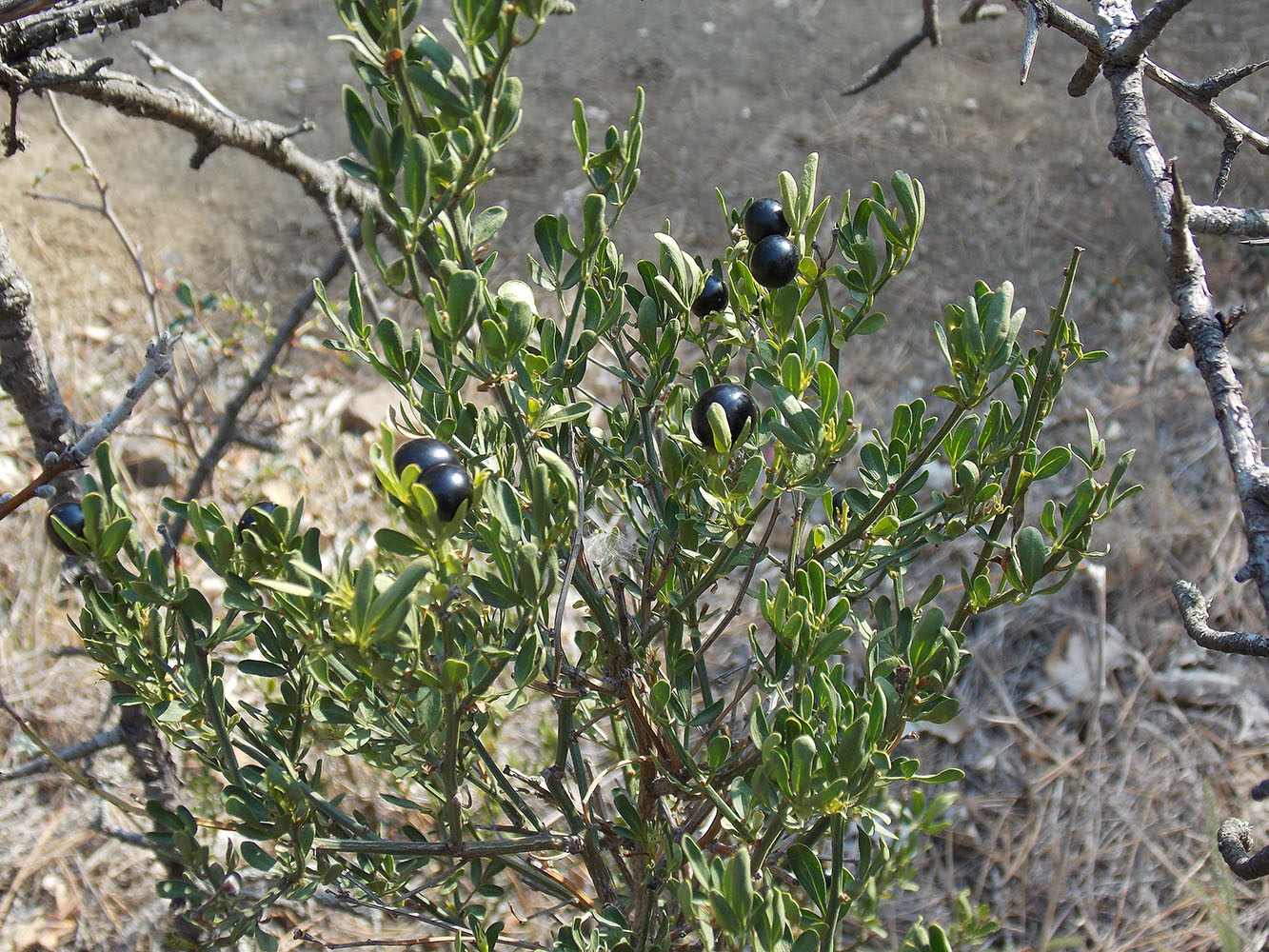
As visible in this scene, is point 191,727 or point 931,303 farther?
point 931,303

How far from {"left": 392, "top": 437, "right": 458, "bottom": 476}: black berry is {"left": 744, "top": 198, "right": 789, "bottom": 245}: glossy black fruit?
18.3 inches

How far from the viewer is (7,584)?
2520 millimetres

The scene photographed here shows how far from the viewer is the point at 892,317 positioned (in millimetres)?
3576

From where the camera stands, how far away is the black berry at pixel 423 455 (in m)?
0.83

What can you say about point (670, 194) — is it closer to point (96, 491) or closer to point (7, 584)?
point (7, 584)

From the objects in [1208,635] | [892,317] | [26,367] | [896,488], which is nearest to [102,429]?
[26,367]

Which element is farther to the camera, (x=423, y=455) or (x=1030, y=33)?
(x=1030, y=33)

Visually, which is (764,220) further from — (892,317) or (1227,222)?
(892,317)

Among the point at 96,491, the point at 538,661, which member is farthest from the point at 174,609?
the point at 538,661

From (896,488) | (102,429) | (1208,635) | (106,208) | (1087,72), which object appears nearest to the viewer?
(1208,635)

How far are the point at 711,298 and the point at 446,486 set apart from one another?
1.49 feet

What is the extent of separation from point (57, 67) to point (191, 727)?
3.03 feet

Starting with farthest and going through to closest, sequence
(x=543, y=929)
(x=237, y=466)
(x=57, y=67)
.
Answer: (x=237, y=466) < (x=543, y=929) < (x=57, y=67)

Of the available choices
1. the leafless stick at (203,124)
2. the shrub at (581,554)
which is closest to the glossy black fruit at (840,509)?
the shrub at (581,554)
